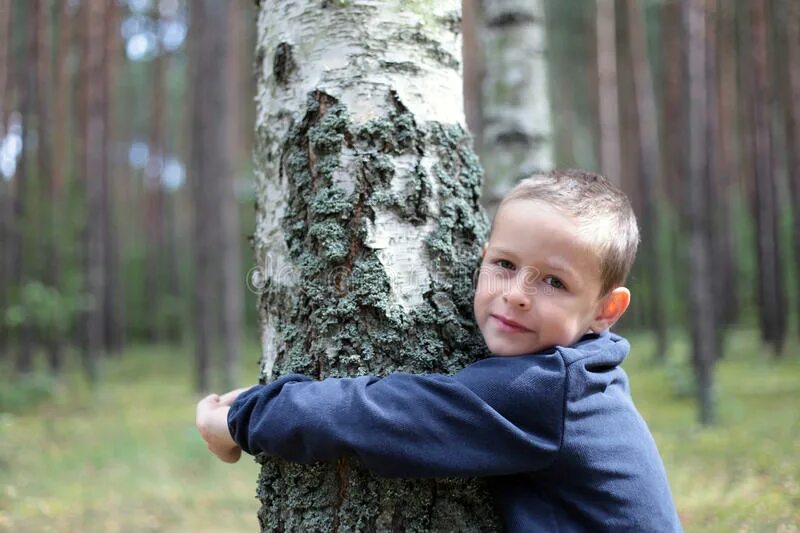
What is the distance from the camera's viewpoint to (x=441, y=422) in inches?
55.2

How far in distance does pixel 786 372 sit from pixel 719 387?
1.88 metres

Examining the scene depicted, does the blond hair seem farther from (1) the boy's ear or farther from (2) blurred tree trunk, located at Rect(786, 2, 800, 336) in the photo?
(2) blurred tree trunk, located at Rect(786, 2, 800, 336)

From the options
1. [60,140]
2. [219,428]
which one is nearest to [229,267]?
[60,140]

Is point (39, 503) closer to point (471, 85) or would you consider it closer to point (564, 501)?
point (564, 501)

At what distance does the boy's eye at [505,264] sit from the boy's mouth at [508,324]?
112 millimetres

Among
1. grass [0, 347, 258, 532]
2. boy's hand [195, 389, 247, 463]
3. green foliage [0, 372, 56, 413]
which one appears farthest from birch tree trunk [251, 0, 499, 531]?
green foliage [0, 372, 56, 413]

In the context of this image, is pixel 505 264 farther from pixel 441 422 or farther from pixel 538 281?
pixel 441 422

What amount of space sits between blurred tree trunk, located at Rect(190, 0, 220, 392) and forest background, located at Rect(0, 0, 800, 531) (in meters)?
0.04

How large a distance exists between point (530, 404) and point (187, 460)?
559 cm

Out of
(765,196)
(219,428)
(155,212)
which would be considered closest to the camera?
(219,428)

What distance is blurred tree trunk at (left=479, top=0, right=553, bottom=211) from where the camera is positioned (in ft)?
17.5

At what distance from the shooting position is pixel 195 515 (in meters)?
4.89

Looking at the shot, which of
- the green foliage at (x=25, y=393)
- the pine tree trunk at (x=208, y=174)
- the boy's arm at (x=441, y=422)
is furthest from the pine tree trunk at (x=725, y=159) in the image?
the boy's arm at (x=441, y=422)

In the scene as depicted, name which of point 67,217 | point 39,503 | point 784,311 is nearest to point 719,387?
point 784,311
